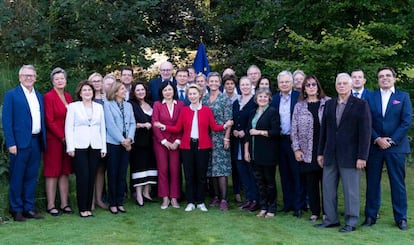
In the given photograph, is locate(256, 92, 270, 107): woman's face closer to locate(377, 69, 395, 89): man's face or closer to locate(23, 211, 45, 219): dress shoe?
locate(377, 69, 395, 89): man's face

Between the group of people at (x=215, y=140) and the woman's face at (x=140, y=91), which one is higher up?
the woman's face at (x=140, y=91)

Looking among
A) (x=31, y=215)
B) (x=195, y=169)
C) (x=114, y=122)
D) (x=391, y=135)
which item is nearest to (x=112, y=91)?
(x=114, y=122)

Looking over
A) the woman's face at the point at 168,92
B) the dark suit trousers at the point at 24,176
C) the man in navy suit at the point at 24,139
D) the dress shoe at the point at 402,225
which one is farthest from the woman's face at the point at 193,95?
the dress shoe at the point at 402,225

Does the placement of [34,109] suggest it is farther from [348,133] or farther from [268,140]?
[348,133]

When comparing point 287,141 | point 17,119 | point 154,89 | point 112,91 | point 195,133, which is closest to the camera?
point 17,119

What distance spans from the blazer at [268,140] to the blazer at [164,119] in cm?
106

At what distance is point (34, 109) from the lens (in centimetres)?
590

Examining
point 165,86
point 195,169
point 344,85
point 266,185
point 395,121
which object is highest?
point 165,86

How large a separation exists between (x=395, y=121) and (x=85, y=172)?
3489 millimetres

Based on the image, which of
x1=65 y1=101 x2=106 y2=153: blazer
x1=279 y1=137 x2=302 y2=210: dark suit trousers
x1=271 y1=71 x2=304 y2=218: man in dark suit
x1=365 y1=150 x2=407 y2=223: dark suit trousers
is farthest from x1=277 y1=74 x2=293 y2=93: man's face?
x1=65 y1=101 x2=106 y2=153: blazer

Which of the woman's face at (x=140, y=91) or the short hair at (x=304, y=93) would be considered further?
the woman's face at (x=140, y=91)

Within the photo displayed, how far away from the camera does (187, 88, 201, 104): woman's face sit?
6336 mm

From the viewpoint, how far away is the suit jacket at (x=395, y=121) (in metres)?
5.54

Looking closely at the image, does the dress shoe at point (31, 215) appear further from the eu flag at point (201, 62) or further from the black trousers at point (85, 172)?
the eu flag at point (201, 62)
